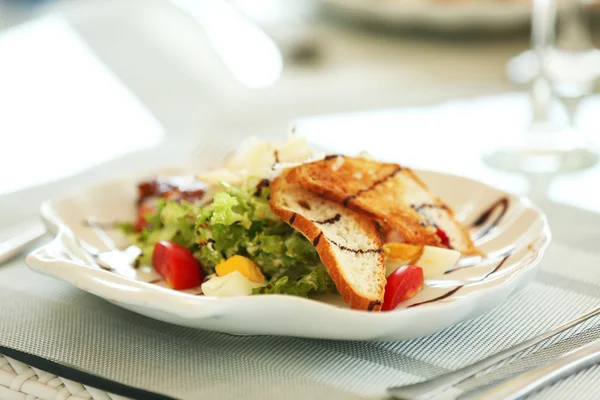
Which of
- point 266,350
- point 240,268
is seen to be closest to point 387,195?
point 240,268

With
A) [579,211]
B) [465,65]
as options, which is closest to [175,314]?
[579,211]

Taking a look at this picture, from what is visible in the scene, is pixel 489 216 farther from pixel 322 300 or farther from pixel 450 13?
pixel 450 13

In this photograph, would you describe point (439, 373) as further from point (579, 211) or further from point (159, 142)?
point (159, 142)

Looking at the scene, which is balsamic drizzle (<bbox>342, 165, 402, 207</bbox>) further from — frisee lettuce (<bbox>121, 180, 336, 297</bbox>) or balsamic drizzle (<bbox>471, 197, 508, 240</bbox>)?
balsamic drizzle (<bbox>471, 197, 508, 240</bbox>)

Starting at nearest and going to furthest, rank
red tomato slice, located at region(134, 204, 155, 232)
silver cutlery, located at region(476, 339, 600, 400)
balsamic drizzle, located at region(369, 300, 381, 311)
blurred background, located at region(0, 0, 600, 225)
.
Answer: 1. silver cutlery, located at region(476, 339, 600, 400)
2. balsamic drizzle, located at region(369, 300, 381, 311)
3. red tomato slice, located at region(134, 204, 155, 232)
4. blurred background, located at region(0, 0, 600, 225)

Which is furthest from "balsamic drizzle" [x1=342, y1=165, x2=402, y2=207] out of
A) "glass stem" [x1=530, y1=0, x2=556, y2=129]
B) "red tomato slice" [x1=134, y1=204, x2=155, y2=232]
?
"glass stem" [x1=530, y1=0, x2=556, y2=129]

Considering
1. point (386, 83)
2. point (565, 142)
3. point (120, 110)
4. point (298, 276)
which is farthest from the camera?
point (386, 83)

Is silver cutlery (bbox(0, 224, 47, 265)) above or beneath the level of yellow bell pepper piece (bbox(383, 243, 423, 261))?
beneath
